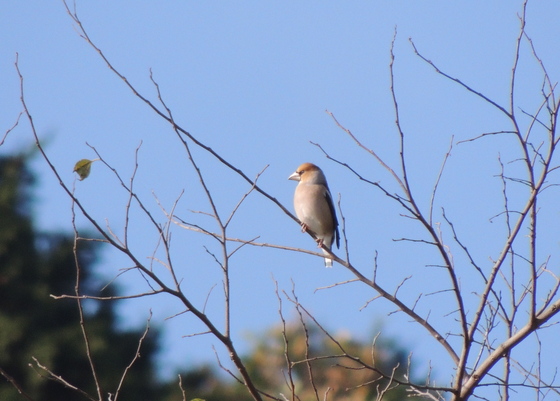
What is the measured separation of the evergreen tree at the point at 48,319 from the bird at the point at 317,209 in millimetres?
7439

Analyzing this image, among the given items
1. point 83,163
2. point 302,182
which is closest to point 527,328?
point 83,163

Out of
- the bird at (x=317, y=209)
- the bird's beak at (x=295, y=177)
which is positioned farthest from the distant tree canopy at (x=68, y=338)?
the bird at (x=317, y=209)

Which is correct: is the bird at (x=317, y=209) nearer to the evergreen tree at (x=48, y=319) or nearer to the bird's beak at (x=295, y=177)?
the bird's beak at (x=295, y=177)

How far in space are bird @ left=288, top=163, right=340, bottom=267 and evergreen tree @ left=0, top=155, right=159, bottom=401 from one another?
7.44 meters

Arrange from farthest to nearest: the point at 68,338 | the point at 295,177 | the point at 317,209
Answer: the point at 68,338
the point at 295,177
the point at 317,209

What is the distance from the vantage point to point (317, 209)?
716cm

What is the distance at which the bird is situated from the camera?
7.16 m

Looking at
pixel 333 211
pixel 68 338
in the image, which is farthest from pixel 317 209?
pixel 68 338

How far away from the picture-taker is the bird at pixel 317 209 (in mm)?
7156

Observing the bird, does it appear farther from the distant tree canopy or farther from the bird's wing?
the distant tree canopy

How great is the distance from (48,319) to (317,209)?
358 inches

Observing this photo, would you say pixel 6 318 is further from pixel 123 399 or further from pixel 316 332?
pixel 316 332

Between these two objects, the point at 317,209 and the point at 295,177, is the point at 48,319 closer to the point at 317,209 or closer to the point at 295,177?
the point at 295,177

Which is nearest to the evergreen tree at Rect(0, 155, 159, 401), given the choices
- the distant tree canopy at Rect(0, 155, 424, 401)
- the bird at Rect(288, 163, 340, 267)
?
the distant tree canopy at Rect(0, 155, 424, 401)
